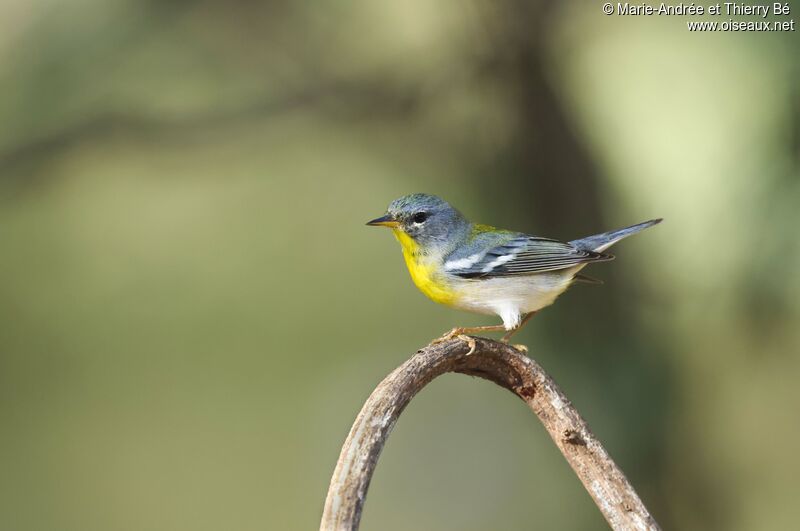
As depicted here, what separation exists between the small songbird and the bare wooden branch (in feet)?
2.12

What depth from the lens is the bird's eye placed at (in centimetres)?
212

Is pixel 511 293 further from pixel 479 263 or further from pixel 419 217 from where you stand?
pixel 419 217

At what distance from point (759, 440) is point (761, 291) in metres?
0.80

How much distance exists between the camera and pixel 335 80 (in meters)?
3.65

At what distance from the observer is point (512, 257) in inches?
85.7

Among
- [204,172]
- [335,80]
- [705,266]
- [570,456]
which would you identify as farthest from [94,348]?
Answer: [570,456]

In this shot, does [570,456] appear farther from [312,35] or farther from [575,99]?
[312,35]

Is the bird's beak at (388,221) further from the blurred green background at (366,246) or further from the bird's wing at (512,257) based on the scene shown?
the blurred green background at (366,246)

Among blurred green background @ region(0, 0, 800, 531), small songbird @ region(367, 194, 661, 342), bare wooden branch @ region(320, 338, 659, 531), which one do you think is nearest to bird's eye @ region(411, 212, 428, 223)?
small songbird @ region(367, 194, 661, 342)

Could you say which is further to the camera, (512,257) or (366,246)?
(366,246)

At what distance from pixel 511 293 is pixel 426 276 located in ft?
0.70

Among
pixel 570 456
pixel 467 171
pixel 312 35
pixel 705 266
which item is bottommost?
pixel 570 456

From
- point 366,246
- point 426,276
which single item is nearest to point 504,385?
point 426,276

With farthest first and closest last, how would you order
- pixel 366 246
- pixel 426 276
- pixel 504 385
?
pixel 366 246
pixel 426 276
pixel 504 385
